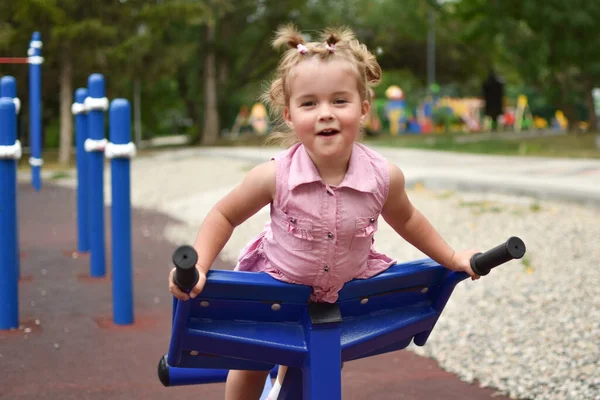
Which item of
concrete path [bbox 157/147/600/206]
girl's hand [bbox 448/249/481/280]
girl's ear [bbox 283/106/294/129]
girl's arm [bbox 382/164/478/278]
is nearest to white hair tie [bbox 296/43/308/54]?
girl's ear [bbox 283/106/294/129]

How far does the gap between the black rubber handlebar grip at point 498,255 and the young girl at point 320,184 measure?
0.06 meters

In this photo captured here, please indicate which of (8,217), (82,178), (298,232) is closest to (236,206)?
(298,232)

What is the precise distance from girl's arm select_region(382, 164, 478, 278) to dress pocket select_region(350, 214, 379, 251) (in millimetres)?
121

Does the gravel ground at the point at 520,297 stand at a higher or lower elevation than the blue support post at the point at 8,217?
lower

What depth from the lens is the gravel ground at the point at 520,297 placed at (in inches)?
147

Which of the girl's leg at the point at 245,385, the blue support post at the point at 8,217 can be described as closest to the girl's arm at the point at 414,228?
the girl's leg at the point at 245,385

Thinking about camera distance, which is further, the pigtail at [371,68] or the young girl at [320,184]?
the pigtail at [371,68]

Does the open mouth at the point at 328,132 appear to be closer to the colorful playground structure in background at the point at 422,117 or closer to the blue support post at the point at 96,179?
the blue support post at the point at 96,179

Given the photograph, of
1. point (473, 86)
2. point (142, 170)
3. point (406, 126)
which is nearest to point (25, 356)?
point (142, 170)

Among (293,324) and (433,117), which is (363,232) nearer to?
(293,324)

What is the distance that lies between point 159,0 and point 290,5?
5.25 metres

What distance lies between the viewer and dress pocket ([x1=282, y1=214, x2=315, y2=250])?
2.17 m

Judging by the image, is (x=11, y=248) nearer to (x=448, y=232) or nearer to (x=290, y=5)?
(x=448, y=232)

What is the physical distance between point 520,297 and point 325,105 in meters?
3.20
